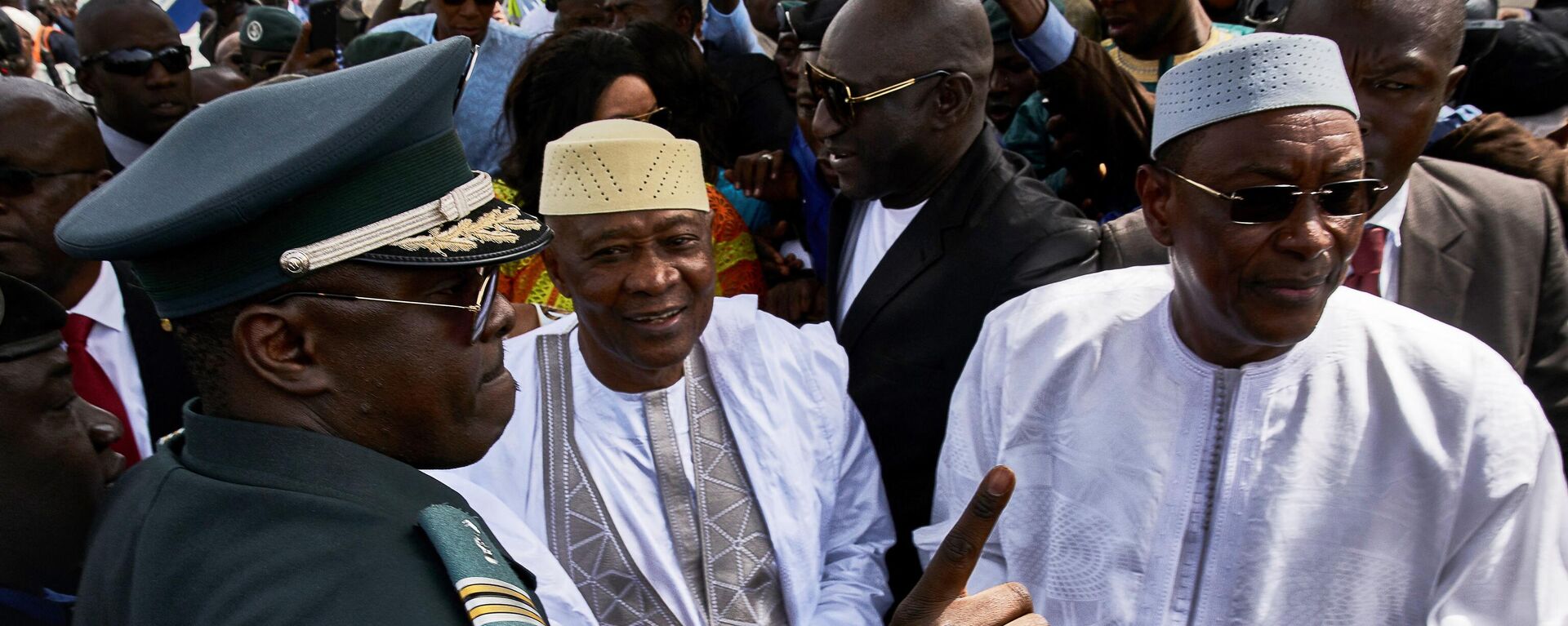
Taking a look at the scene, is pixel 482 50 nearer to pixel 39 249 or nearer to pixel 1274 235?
pixel 39 249

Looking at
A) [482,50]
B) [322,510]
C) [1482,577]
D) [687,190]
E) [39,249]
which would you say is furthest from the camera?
[482,50]

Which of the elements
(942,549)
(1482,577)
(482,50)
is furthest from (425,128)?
(482,50)

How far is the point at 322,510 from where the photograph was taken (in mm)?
1521

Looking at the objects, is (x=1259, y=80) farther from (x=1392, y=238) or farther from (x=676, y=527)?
(x=676, y=527)

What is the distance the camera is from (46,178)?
3.39 meters

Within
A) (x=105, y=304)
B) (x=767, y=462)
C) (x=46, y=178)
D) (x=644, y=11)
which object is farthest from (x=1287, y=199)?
(x=644, y=11)

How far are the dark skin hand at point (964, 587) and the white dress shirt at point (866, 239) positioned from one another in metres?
1.71

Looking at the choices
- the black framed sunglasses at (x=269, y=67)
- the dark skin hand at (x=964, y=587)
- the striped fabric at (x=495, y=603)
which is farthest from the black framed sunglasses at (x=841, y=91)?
the black framed sunglasses at (x=269, y=67)

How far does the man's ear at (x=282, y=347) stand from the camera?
1604 millimetres

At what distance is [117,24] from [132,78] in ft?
0.99

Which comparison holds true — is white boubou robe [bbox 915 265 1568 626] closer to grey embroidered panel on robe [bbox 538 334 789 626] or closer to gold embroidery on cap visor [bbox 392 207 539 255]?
grey embroidered panel on robe [bbox 538 334 789 626]

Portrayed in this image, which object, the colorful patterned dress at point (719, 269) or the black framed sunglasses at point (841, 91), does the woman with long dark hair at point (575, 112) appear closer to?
the colorful patterned dress at point (719, 269)

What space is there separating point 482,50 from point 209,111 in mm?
3534

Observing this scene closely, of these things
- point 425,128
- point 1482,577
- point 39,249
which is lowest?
point 1482,577
